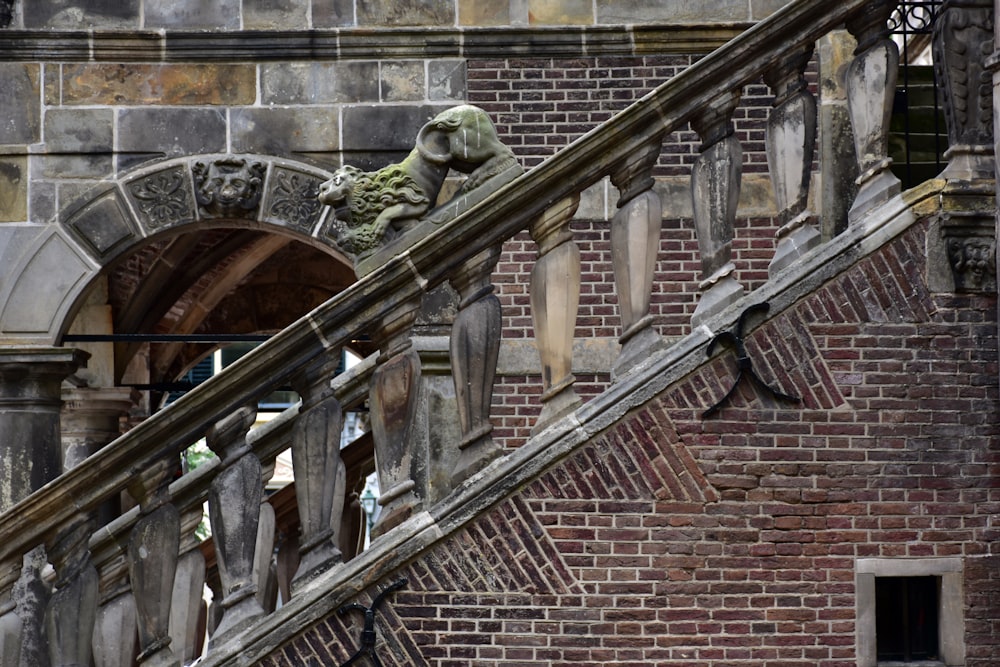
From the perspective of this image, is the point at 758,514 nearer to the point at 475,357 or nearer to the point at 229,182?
the point at 475,357

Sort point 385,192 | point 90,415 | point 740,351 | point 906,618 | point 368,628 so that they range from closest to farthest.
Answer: point 368,628
point 740,351
point 906,618
point 385,192
point 90,415

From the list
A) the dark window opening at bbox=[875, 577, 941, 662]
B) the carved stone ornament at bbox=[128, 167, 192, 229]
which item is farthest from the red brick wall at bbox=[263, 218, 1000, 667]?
the carved stone ornament at bbox=[128, 167, 192, 229]

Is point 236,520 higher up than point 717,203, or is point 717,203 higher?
point 717,203

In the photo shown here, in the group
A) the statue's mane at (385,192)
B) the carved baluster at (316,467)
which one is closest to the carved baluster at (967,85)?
the statue's mane at (385,192)

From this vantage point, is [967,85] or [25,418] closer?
[967,85]

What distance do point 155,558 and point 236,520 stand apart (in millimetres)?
288

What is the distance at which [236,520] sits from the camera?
18.4 ft

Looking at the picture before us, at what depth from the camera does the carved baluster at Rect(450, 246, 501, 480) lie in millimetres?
5645

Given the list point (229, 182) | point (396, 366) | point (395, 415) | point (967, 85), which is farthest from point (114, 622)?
point (229, 182)

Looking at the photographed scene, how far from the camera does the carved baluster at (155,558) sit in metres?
5.54

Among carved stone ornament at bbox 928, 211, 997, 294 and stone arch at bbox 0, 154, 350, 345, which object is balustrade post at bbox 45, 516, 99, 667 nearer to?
carved stone ornament at bbox 928, 211, 997, 294

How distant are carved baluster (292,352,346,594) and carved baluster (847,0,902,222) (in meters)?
1.98

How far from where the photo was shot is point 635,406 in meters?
5.65

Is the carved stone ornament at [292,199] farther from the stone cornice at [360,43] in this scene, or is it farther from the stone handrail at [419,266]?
the stone handrail at [419,266]
